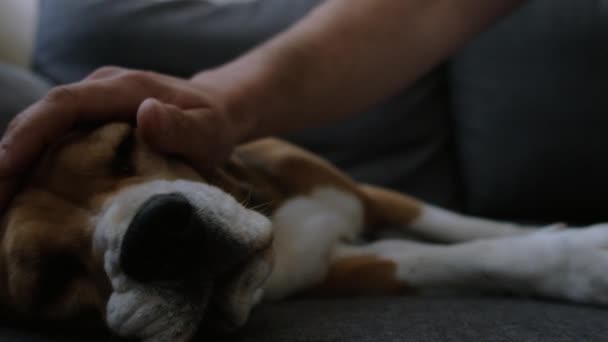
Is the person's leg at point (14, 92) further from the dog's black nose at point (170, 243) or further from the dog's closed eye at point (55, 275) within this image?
the dog's black nose at point (170, 243)

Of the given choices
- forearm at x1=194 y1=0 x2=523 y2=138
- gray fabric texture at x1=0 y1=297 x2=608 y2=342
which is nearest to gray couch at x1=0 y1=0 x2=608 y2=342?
forearm at x1=194 y1=0 x2=523 y2=138

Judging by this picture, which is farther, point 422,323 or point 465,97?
point 465,97

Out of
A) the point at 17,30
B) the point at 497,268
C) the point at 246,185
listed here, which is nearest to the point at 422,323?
the point at 497,268

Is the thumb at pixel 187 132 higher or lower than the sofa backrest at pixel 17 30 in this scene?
higher

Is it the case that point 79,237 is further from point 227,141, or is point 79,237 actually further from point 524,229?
point 524,229

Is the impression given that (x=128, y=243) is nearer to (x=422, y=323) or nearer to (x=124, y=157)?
(x=124, y=157)

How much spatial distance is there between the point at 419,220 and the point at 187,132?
78 centimetres

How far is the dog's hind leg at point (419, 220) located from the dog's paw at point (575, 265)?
18.2 inches

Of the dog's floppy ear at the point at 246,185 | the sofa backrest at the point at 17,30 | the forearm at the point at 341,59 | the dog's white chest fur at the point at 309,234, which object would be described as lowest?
the sofa backrest at the point at 17,30

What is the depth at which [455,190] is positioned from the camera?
1823mm

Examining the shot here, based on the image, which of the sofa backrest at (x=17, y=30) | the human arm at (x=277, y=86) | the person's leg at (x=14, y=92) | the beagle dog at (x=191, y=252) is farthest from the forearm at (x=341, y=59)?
the sofa backrest at (x=17, y=30)

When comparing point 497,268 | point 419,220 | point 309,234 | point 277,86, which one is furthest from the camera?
point 419,220

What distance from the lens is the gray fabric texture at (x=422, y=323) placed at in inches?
29.1

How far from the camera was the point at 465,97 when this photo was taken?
1756mm
